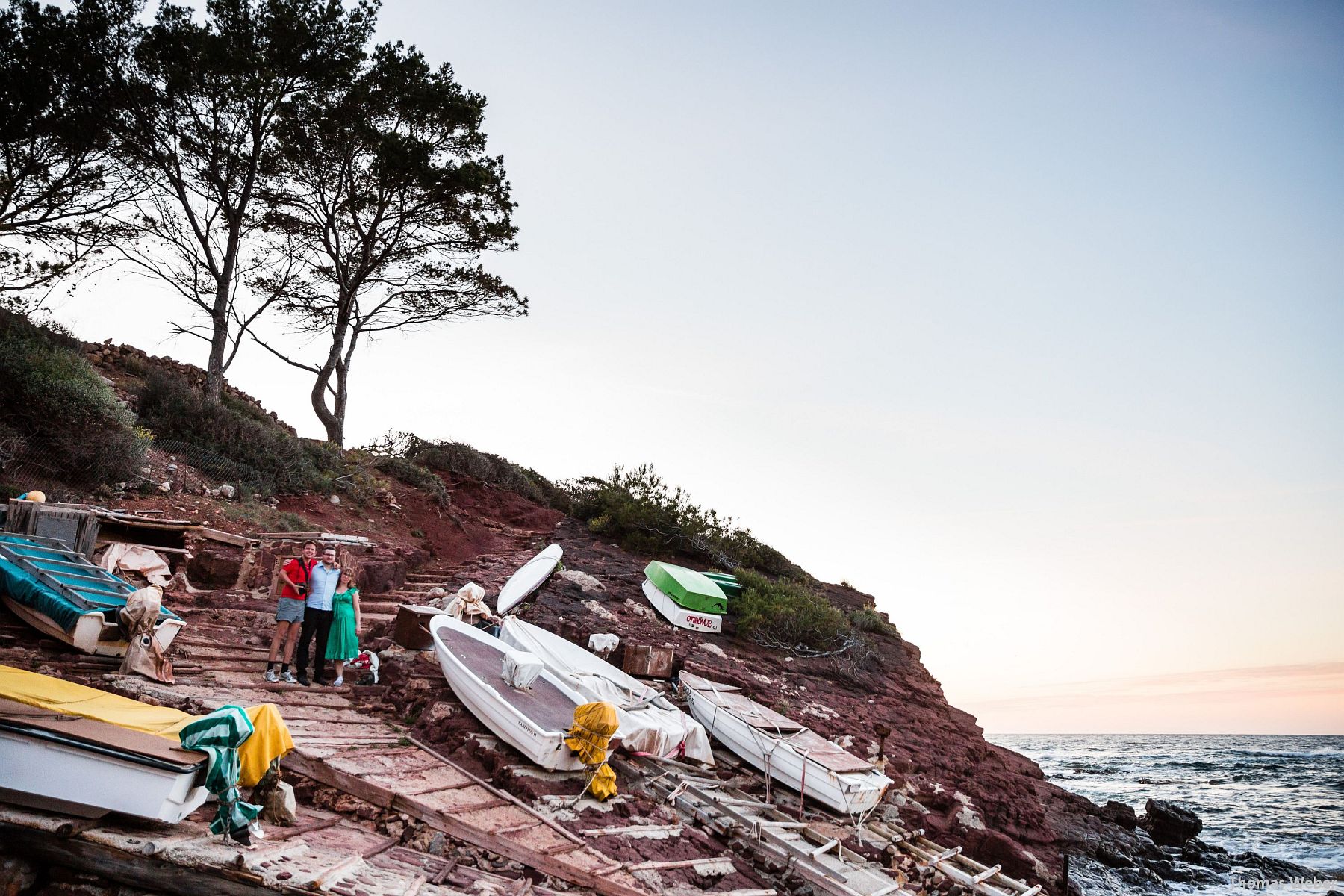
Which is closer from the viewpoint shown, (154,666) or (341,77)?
(154,666)

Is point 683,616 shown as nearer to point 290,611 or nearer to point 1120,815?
point 290,611

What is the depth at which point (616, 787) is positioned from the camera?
8.16 meters

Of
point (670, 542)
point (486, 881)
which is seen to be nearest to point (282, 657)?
point (486, 881)

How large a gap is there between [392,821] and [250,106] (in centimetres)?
2068

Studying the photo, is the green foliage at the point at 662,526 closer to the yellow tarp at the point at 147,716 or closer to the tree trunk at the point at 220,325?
the tree trunk at the point at 220,325

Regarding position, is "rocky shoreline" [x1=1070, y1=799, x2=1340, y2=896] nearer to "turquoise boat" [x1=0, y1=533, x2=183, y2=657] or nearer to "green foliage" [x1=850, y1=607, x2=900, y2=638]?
"green foliage" [x1=850, y1=607, x2=900, y2=638]

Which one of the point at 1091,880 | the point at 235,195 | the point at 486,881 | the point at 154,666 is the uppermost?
the point at 235,195

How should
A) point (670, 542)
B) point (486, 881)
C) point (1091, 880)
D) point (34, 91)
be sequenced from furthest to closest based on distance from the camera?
point (670, 542) → point (34, 91) → point (1091, 880) → point (486, 881)

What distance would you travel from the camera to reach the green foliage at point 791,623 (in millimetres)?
16672

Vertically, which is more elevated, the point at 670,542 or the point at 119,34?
the point at 119,34

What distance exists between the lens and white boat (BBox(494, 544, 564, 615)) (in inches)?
→ 538

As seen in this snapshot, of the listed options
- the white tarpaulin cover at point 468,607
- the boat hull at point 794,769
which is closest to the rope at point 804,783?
the boat hull at point 794,769

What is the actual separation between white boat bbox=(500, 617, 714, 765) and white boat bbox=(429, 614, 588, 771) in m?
0.47

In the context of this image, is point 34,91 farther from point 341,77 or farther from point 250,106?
point 341,77
